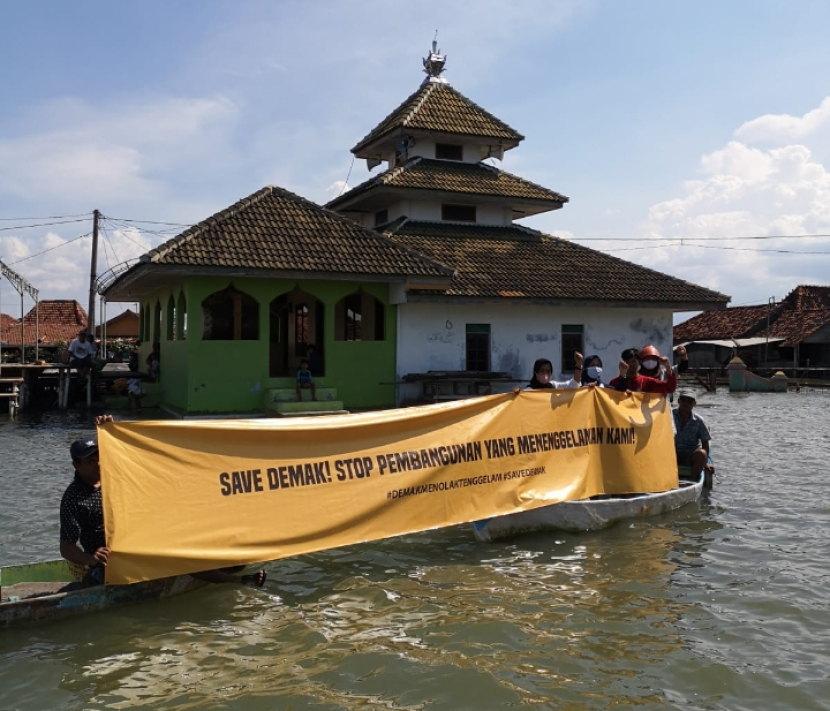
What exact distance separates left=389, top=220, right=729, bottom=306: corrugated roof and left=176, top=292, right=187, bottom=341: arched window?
6.47 metres

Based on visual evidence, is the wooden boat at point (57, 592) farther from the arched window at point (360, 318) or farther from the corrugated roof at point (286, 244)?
the arched window at point (360, 318)

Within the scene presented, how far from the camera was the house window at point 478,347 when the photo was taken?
22516 mm

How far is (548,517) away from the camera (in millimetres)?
9102

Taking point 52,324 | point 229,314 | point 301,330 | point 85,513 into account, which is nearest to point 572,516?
point 85,513

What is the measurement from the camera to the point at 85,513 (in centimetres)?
633

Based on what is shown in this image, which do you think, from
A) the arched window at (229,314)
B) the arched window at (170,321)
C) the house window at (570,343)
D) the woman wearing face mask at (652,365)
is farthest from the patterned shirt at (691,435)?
the arched window at (170,321)

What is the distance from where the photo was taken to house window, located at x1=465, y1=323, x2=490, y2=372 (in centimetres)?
2252

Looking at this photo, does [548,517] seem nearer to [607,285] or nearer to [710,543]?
[710,543]

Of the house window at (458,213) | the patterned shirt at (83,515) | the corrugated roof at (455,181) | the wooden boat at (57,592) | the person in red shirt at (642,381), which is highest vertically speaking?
the corrugated roof at (455,181)

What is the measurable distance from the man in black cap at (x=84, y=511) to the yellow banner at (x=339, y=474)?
0.76 feet

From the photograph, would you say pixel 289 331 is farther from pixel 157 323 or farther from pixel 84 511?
pixel 84 511

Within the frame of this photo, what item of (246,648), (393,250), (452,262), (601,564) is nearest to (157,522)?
(246,648)

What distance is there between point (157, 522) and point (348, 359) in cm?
1447

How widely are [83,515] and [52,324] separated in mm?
48511
